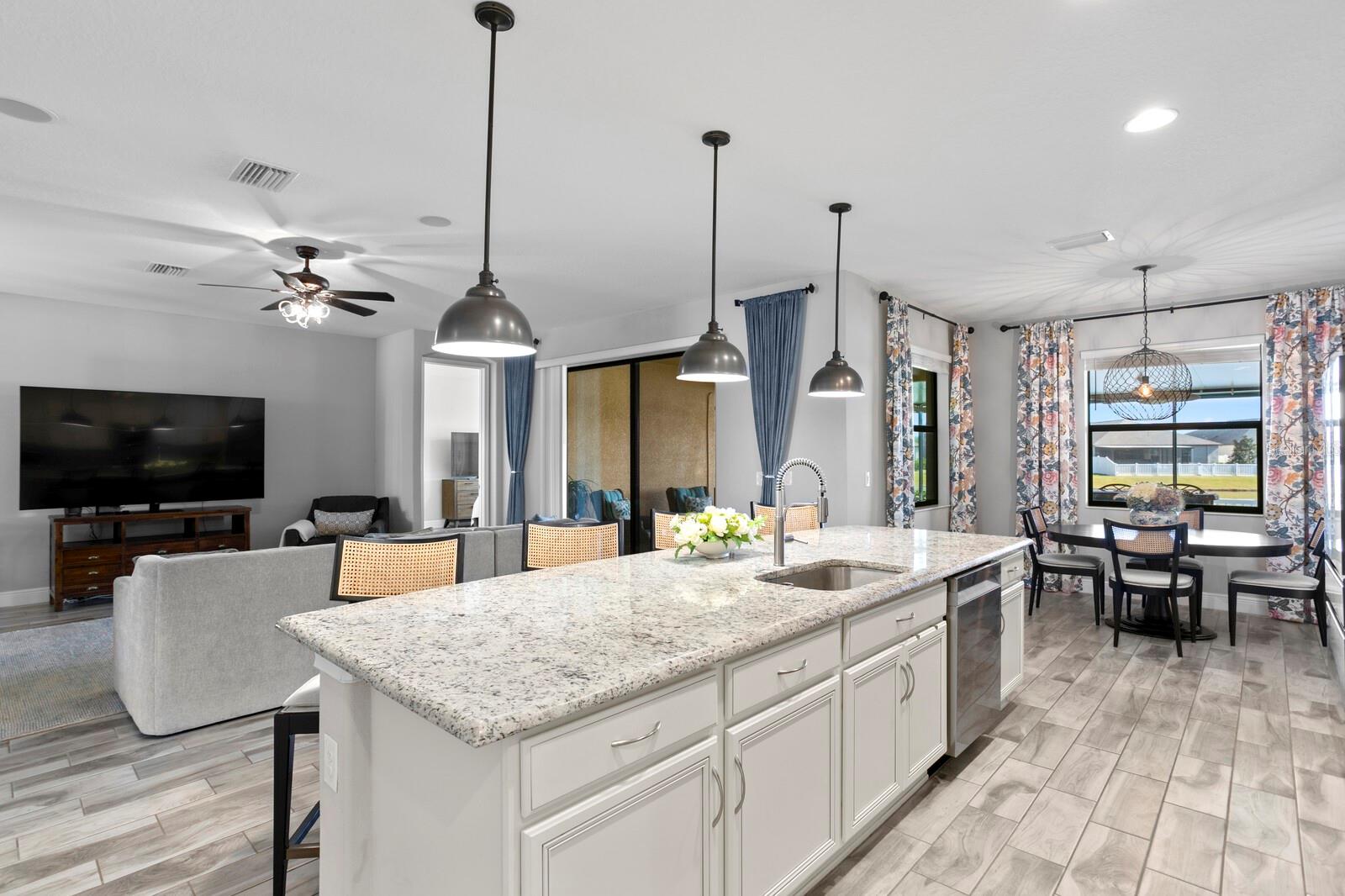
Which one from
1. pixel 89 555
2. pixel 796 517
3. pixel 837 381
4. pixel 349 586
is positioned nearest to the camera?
pixel 349 586

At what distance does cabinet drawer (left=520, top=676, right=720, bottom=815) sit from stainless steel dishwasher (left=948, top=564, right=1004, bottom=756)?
1.52m

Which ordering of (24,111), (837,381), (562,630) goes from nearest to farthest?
(562,630)
(24,111)
(837,381)

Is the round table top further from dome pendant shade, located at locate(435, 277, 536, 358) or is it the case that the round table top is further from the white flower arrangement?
dome pendant shade, located at locate(435, 277, 536, 358)

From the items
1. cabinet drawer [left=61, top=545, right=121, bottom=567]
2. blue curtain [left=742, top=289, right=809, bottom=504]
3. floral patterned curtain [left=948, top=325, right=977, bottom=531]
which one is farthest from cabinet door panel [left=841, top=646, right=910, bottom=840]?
cabinet drawer [left=61, top=545, right=121, bottom=567]

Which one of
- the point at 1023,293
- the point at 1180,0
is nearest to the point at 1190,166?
the point at 1180,0

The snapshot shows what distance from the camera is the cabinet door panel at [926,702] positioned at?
2.45 meters

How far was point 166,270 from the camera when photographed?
498 cm

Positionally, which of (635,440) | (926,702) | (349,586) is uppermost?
(635,440)

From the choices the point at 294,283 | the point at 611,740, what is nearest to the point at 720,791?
the point at 611,740

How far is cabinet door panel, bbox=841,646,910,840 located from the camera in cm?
212

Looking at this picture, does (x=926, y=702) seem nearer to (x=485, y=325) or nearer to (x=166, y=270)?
(x=485, y=325)

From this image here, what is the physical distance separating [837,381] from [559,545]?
1651mm

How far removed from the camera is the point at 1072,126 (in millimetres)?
2775

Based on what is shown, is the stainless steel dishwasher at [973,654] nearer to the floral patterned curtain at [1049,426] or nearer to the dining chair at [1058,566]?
the dining chair at [1058,566]
